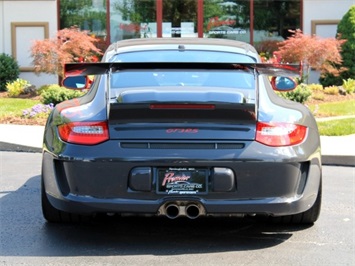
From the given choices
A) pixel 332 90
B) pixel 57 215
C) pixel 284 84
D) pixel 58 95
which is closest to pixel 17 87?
pixel 58 95

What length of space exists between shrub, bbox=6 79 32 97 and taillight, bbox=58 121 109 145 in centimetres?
1266

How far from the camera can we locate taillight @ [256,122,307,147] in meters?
5.07

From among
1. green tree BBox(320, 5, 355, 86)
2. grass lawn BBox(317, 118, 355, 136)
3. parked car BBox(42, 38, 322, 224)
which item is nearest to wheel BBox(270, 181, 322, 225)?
parked car BBox(42, 38, 322, 224)

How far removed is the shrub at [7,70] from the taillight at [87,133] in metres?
14.1

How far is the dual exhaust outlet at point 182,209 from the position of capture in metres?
5.06

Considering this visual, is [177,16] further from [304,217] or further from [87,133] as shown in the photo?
[87,133]

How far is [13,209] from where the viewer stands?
6625 mm

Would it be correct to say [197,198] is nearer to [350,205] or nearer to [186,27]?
[350,205]

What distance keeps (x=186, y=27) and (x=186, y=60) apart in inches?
554

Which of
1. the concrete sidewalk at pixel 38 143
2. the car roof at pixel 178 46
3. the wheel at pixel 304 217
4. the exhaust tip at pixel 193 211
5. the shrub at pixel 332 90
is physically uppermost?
the car roof at pixel 178 46

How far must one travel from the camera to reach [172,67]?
5645 millimetres

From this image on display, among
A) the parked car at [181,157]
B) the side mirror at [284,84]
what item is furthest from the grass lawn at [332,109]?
the parked car at [181,157]

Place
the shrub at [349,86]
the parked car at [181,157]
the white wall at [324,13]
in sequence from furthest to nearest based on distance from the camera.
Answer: the white wall at [324,13] < the shrub at [349,86] < the parked car at [181,157]

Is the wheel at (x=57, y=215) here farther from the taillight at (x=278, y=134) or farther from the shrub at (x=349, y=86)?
the shrub at (x=349, y=86)
